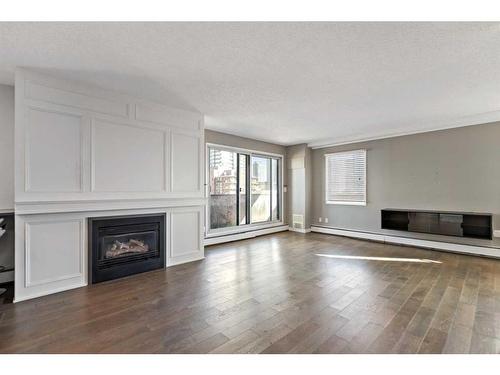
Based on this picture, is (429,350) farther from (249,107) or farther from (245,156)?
(245,156)

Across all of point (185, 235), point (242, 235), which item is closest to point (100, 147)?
point (185, 235)

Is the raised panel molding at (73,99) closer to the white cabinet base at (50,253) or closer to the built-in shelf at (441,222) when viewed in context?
the white cabinet base at (50,253)

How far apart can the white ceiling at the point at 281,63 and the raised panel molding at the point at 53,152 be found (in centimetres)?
55

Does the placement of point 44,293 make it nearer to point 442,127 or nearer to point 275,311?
point 275,311

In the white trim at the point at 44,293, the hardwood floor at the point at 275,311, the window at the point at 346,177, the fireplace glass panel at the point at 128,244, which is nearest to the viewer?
the hardwood floor at the point at 275,311

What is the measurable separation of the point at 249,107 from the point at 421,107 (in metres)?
2.82

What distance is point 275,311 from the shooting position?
2.45 m

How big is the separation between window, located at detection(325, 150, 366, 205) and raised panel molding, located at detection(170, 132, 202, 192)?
392 centimetres

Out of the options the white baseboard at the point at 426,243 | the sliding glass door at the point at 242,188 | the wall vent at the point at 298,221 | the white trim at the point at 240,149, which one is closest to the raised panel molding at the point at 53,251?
the sliding glass door at the point at 242,188

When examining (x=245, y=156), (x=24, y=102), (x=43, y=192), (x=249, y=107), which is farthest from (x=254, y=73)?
(x=245, y=156)

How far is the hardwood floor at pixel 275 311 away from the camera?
1918 millimetres

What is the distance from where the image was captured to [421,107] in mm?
3947

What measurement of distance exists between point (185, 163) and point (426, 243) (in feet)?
16.9

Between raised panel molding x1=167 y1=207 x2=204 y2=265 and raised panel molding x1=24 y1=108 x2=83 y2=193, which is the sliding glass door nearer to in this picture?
raised panel molding x1=167 y1=207 x2=204 y2=265
